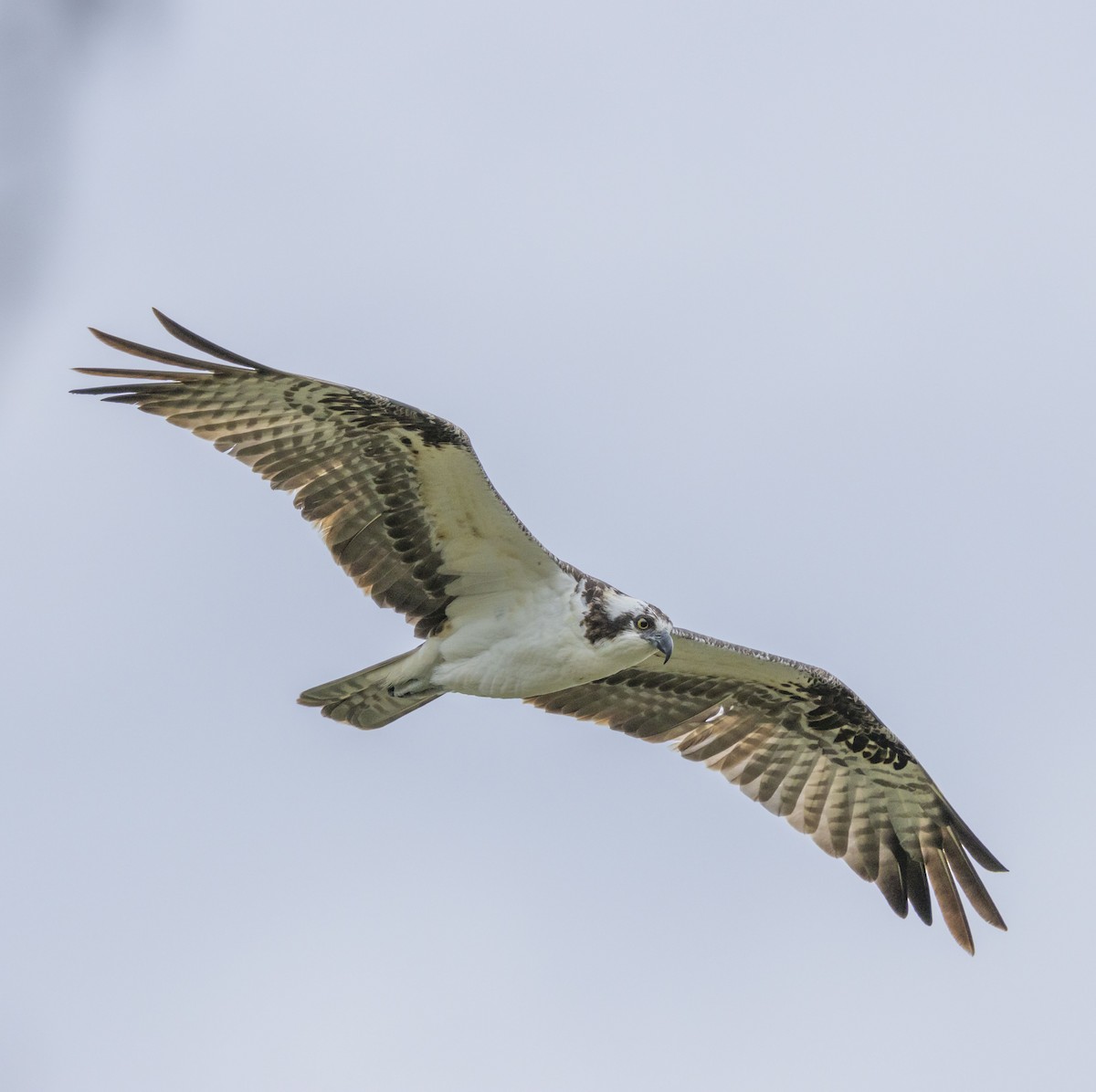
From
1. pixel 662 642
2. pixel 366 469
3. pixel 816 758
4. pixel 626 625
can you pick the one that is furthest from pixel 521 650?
pixel 816 758

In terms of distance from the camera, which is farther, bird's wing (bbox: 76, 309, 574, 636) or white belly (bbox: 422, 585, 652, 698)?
white belly (bbox: 422, 585, 652, 698)

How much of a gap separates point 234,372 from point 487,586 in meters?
2.25

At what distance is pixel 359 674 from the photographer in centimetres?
1176

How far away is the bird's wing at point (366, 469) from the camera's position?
11.1 metres

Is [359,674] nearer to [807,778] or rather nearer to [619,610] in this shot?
[619,610]

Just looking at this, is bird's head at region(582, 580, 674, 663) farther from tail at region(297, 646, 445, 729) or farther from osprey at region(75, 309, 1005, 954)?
tail at region(297, 646, 445, 729)

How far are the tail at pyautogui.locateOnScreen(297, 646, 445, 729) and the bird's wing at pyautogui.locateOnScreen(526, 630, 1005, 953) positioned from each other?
→ 1.50 m

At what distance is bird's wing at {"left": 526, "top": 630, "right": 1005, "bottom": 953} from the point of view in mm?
13273

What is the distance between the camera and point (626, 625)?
1141 cm

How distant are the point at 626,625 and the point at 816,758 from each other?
10.1ft

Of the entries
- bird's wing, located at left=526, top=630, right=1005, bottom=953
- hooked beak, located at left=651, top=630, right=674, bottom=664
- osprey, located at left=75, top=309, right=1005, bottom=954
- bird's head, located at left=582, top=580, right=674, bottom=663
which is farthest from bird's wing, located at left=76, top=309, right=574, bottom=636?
bird's wing, located at left=526, top=630, right=1005, bottom=953

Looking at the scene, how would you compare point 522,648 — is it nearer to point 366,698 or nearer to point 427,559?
point 427,559

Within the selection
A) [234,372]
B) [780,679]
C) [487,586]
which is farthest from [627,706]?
[234,372]

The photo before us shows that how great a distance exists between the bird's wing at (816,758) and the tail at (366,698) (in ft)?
4.92
